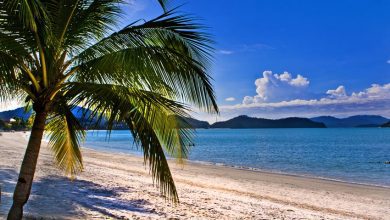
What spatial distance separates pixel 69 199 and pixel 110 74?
500 centimetres

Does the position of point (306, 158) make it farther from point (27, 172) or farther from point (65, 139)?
point (27, 172)

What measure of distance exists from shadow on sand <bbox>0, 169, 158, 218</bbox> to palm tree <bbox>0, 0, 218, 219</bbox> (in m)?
2.88

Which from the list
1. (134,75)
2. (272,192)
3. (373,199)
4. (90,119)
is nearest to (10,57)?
(90,119)

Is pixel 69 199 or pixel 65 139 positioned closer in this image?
pixel 65 139

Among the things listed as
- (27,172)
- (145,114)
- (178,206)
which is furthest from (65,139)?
(178,206)

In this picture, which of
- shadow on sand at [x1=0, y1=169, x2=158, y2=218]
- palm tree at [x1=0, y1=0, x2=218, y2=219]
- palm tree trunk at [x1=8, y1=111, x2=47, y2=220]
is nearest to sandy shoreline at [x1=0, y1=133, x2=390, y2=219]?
shadow on sand at [x1=0, y1=169, x2=158, y2=218]

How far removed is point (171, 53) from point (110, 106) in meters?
0.97

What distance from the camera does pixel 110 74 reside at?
15.3 feet

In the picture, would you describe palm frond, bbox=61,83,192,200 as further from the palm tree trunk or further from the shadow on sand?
the shadow on sand

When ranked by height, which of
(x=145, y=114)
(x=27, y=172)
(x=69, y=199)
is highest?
(x=145, y=114)

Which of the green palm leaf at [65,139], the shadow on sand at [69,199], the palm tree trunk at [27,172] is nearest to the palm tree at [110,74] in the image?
the palm tree trunk at [27,172]

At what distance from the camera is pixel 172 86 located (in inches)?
178

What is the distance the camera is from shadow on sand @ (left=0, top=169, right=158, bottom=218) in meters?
7.25

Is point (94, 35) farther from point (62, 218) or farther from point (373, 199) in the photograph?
point (373, 199)
